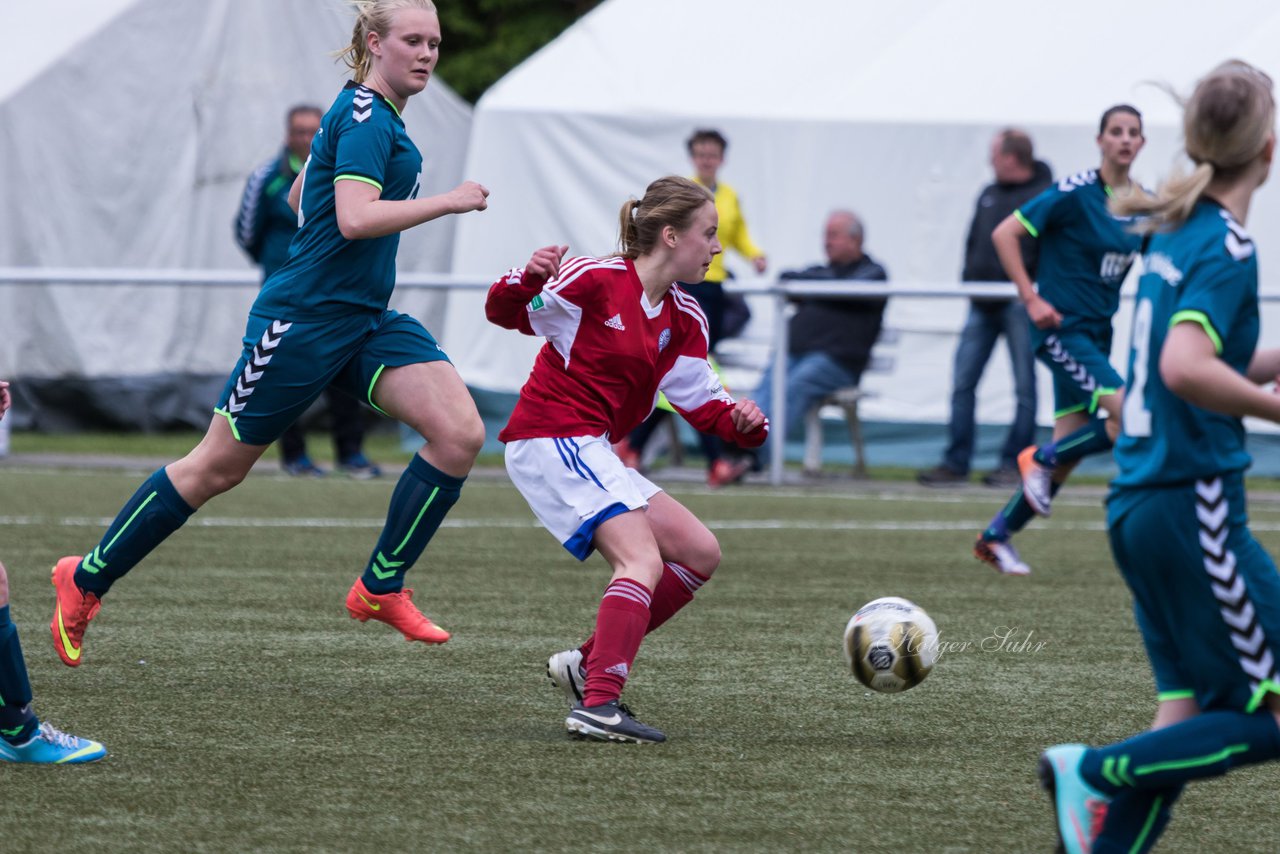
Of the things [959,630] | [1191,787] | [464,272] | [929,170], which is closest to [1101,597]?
[959,630]

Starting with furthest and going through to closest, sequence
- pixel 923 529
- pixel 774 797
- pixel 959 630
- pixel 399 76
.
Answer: pixel 923 529, pixel 959 630, pixel 399 76, pixel 774 797

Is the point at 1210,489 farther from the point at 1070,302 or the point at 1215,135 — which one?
the point at 1070,302

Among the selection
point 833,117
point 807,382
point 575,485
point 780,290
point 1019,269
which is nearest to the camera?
point 575,485

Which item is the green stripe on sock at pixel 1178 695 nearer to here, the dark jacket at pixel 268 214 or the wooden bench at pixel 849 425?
the dark jacket at pixel 268 214

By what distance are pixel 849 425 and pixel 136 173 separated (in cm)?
695

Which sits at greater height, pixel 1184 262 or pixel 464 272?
pixel 1184 262

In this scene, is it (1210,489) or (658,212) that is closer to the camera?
(1210,489)

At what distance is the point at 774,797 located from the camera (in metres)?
3.98

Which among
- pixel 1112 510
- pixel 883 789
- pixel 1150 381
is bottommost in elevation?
pixel 883 789

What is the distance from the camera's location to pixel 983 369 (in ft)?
40.9

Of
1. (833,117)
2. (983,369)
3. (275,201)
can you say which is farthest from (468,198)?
(833,117)

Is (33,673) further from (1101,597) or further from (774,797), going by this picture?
(1101,597)

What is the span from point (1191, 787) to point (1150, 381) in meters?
1.22

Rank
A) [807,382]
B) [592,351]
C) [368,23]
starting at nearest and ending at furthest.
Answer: [592,351] → [368,23] → [807,382]
